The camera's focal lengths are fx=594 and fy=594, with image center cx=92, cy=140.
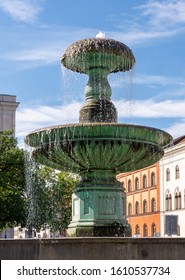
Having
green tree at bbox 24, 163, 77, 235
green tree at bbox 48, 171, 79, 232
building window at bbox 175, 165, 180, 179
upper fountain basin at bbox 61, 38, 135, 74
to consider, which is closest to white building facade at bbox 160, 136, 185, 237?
building window at bbox 175, 165, 180, 179

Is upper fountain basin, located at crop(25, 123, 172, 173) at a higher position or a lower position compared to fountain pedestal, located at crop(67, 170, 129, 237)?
higher

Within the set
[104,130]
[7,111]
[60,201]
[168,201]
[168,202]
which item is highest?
[7,111]

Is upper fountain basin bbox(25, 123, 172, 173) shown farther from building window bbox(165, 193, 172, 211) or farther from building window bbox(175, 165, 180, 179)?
building window bbox(165, 193, 172, 211)

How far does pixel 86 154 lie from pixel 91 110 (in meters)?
1.35

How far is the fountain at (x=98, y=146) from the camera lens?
38.0ft

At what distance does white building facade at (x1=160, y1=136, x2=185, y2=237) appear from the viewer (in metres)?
58.3

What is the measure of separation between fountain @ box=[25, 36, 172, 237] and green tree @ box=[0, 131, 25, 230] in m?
21.6

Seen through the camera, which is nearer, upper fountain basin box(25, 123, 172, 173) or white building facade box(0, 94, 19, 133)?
upper fountain basin box(25, 123, 172, 173)

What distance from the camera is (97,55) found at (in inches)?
511

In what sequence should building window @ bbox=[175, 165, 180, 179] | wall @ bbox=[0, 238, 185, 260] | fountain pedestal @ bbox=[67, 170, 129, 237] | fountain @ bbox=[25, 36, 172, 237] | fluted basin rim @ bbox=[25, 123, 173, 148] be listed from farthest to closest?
building window @ bbox=[175, 165, 180, 179]
fountain pedestal @ bbox=[67, 170, 129, 237]
fountain @ bbox=[25, 36, 172, 237]
fluted basin rim @ bbox=[25, 123, 173, 148]
wall @ bbox=[0, 238, 185, 260]

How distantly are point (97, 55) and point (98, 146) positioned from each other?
7.86 feet

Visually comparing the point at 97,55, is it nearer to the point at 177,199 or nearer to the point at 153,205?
the point at 177,199

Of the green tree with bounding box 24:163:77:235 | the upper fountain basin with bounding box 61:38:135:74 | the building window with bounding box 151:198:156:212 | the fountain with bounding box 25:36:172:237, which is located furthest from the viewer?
the building window with bounding box 151:198:156:212

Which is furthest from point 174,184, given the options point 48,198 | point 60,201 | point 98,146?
point 98,146
